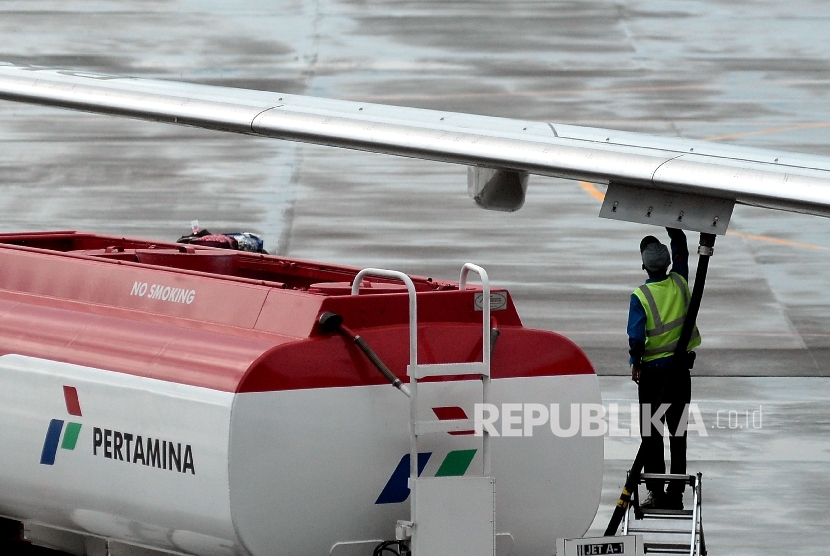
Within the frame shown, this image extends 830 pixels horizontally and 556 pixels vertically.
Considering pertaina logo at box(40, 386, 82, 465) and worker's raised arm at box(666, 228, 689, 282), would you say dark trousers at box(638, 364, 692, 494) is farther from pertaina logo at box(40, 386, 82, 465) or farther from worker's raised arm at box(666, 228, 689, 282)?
pertaina logo at box(40, 386, 82, 465)

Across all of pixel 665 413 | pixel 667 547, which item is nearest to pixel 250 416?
pixel 667 547

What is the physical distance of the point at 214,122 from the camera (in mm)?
11500

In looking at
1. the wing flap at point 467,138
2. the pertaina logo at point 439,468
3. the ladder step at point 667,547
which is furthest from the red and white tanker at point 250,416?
the wing flap at point 467,138

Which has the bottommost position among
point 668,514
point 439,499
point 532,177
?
point 439,499

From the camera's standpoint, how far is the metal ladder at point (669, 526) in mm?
10414

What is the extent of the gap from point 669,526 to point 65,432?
4.45 meters

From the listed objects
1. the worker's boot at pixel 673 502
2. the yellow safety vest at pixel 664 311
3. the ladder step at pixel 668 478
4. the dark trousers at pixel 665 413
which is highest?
the yellow safety vest at pixel 664 311

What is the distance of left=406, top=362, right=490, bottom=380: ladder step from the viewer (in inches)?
348

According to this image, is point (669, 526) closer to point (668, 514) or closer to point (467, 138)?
point (668, 514)

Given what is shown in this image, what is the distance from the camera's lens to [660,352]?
1205 centimetres

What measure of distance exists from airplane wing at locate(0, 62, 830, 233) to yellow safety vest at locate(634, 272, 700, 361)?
1.31 metres

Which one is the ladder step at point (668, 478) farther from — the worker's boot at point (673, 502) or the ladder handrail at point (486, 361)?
the ladder handrail at point (486, 361)

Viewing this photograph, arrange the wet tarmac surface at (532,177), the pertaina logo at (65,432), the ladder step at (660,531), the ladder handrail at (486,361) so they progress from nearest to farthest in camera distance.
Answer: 1. the ladder handrail at (486,361)
2. the pertaina logo at (65,432)
3. the ladder step at (660,531)
4. the wet tarmac surface at (532,177)

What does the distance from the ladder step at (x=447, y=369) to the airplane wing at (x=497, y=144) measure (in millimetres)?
1256
